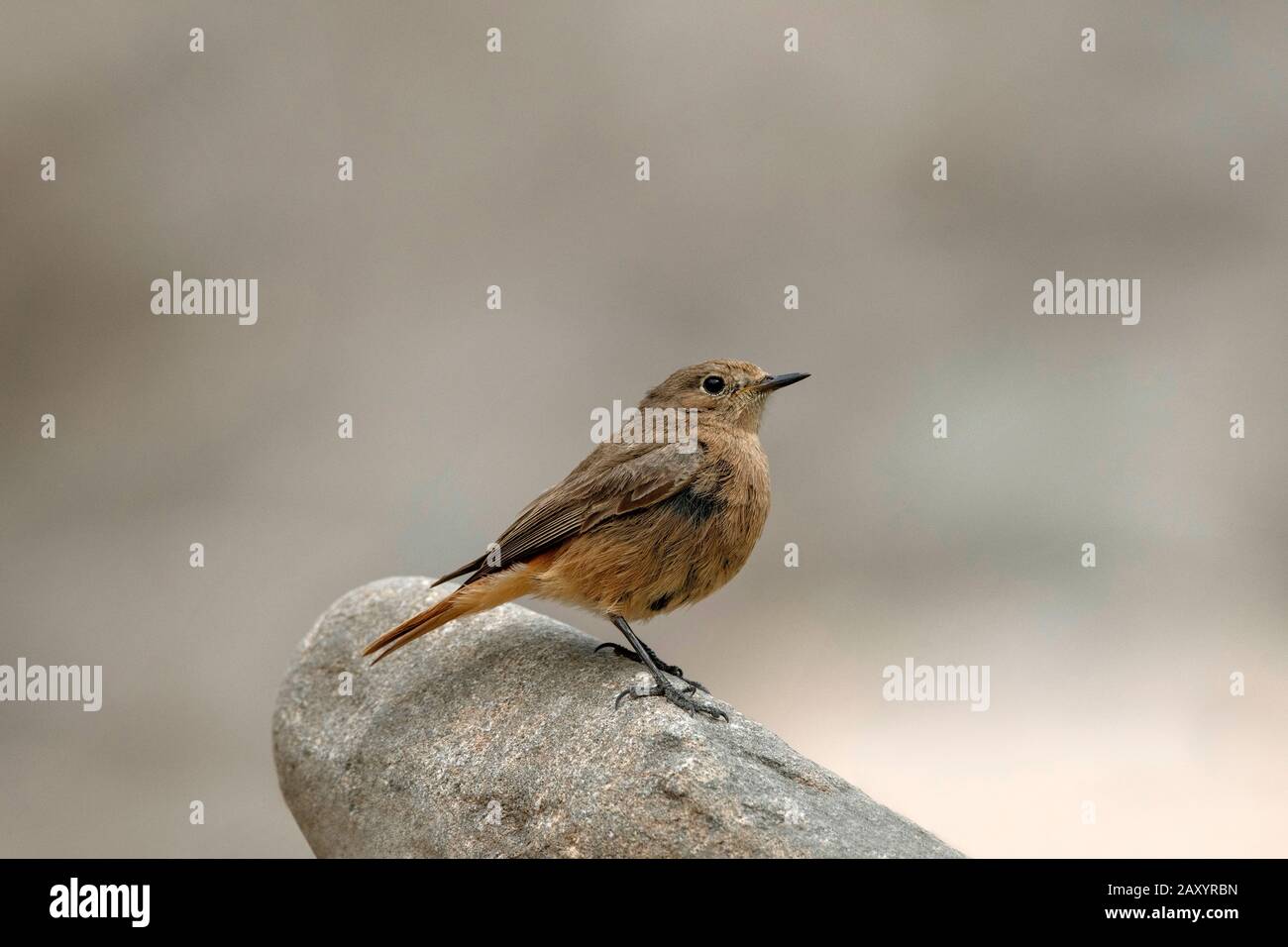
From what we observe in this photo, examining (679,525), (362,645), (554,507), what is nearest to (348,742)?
(362,645)

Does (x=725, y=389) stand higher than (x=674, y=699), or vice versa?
(x=725, y=389)

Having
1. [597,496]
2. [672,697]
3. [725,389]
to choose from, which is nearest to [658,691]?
[672,697]

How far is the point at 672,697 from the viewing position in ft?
18.2

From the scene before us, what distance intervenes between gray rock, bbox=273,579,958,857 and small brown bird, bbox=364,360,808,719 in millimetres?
310

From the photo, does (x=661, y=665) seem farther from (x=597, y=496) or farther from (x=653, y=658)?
(x=597, y=496)

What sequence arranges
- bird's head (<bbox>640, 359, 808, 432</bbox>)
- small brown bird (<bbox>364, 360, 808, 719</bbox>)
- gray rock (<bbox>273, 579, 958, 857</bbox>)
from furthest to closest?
bird's head (<bbox>640, 359, 808, 432</bbox>), small brown bird (<bbox>364, 360, 808, 719</bbox>), gray rock (<bbox>273, 579, 958, 857</bbox>)

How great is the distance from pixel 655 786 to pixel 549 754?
59 cm

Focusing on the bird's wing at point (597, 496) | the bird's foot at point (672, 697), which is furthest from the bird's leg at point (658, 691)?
the bird's wing at point (597, 496)

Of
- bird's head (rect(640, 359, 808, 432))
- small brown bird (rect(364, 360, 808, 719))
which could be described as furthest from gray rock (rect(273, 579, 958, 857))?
bird's head (rect(640, 359, 808, 432))

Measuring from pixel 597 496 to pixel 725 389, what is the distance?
82 cm

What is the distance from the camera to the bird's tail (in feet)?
19.2

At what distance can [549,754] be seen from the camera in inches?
218

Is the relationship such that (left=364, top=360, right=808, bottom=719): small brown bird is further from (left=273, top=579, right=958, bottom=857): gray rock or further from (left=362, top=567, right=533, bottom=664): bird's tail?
(left=273, top=579, right=958, bottom=857): gray rock
